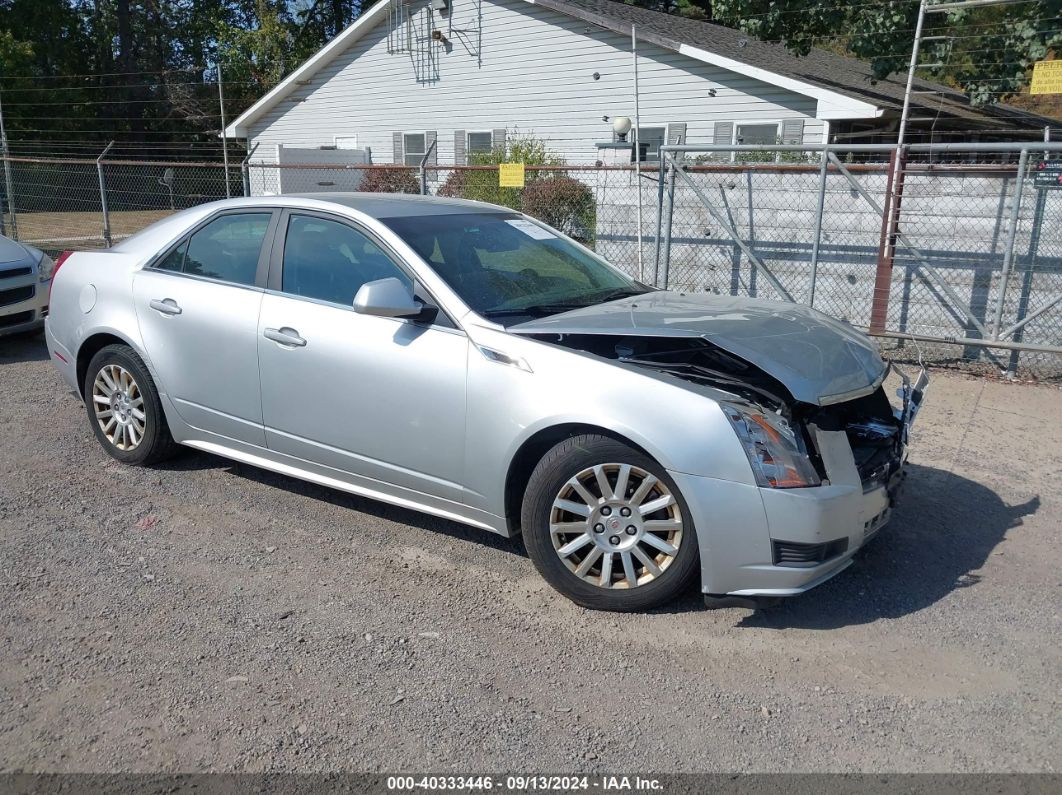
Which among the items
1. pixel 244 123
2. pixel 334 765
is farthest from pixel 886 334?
pixel 244 123

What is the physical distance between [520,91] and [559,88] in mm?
1086

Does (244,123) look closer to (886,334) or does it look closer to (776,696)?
(886,334)

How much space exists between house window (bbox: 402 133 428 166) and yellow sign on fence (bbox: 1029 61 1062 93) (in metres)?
14.8

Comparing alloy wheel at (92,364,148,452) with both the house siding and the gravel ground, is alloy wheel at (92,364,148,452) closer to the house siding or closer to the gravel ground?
the gravel ground

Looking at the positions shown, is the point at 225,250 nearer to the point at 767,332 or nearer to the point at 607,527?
the point at 607,527

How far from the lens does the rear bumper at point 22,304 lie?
8.41m

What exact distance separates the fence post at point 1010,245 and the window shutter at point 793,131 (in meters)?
7.90

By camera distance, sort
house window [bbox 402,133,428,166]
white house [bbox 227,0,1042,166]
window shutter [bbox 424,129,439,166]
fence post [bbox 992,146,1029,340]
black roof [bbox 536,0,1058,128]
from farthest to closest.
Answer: house window [bbox 402,133,428,166], window shutter [bbox 424,129,439,166], black roof [bbox 536,0,1058,128], white house [bbox 227,0,1042,166], fence post [bbox 992,146,1029,340]

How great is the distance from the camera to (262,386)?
4.68 m

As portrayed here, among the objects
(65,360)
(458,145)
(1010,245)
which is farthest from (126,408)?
(458,145)

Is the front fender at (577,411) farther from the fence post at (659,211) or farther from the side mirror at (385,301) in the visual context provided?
the fence post at (659,211)

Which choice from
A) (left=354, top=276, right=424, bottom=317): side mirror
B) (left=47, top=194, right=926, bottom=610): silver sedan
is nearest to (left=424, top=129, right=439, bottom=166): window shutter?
(left=47, top=194, right=926, bottom=610): silver sedan

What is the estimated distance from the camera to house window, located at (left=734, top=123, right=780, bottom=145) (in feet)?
52.6

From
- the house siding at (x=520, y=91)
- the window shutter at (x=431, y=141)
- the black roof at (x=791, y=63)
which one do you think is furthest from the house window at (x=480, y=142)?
the black roof at (x=791, y=63)
